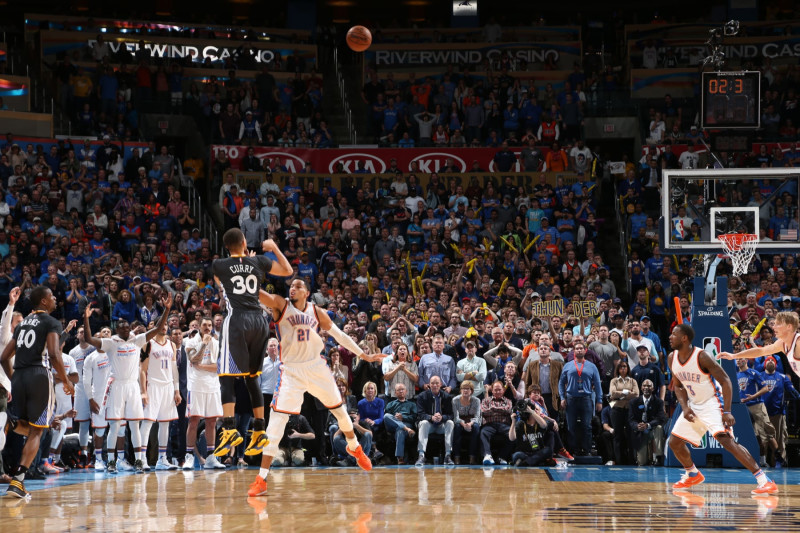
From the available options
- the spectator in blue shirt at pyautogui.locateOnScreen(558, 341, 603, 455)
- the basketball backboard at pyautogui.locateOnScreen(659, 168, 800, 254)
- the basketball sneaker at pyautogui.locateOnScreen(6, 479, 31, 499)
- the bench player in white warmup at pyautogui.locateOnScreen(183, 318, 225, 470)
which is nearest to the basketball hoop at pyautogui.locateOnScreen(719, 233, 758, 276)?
the basketball backboard at pyautogui.locateOnScreen(659, 168, 800, 254)

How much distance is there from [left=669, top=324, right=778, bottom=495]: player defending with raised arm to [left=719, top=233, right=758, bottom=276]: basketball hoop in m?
3.68

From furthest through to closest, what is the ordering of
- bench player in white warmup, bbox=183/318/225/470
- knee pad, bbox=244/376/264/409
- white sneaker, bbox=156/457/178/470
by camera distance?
bench player in white warmup, bbox=183/318/225/470, white sneaker, bbox=156/457/178/470, knee pad, bbox=244/376/264/409

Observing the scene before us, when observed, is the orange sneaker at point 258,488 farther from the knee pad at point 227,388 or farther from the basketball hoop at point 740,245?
the basketball hoop at point 740,245

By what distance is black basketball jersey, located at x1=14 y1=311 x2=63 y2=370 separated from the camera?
11.1 meters

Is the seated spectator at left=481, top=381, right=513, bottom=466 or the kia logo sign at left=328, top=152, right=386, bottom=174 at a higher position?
the kia logo sign at left=328, top=152, right=386, bottom=174

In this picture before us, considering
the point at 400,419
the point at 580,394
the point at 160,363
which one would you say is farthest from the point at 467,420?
the point at 160,363

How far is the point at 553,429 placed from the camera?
51.1ft

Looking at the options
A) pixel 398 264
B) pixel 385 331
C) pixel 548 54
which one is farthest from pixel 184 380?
pixel 548 54

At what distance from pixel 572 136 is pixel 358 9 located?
1118 centimetres

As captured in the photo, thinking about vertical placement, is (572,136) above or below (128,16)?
below

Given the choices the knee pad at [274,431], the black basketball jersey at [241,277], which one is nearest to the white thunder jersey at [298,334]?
the black basketball jersey at [241,277]

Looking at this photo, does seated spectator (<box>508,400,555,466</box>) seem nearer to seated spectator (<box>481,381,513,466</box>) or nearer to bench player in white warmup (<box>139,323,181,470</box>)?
seated spectator (<box>481,381,513,466</box>)

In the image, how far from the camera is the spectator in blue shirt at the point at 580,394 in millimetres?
15695

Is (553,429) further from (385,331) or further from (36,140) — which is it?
(36,140)
